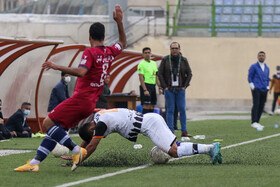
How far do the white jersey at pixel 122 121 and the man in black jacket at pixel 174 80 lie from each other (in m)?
5.76

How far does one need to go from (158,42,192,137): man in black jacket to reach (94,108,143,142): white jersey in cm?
576

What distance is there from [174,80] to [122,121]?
19.5 feet

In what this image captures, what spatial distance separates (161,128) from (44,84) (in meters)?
10.8

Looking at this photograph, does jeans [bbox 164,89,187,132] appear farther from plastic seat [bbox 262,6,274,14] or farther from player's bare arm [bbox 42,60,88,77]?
plastic seat [bbox 262,6,274,14]

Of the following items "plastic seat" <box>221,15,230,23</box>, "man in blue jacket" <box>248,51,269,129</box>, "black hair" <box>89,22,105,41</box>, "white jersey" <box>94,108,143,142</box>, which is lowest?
"man in blue jacket" <box>248,51,269,129</box>

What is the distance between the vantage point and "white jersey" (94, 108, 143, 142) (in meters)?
9.37

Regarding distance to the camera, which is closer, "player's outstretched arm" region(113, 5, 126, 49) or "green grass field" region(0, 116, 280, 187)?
"green grass field" region(0, 116, 280, 187)

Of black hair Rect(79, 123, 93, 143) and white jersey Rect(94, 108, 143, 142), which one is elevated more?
white jersey Rect(94, 108, 143, 142)

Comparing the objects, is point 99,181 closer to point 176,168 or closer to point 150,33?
point 176,168

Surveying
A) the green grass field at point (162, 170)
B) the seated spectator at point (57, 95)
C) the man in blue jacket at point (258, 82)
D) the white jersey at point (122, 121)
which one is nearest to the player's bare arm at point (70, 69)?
the white jersey at point (122, 121)

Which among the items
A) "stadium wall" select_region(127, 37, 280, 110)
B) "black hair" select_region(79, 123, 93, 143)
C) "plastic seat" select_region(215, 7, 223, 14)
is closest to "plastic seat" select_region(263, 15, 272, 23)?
"stadium wall" select_region(127, 37, 280, 110)

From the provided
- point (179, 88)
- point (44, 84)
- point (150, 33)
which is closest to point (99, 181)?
point (179, 88)

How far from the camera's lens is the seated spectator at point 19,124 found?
16438mm

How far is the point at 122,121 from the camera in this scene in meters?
9.43
